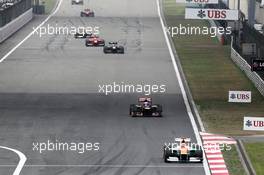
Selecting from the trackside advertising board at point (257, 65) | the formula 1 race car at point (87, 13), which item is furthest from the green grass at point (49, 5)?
the trackside advertising board at point (257, 65)

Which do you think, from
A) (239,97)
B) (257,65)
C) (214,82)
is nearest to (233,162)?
(257,65)

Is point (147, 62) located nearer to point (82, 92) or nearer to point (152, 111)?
point (82, 92)

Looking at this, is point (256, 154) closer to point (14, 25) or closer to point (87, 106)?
point (87, 106)

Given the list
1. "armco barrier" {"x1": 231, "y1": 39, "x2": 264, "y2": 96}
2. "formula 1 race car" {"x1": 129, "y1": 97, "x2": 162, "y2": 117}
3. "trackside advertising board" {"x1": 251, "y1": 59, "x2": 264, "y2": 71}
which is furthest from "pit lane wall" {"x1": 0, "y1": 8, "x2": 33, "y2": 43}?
"formula 1 race car" {"x1": 129, "y1": 97, "x2": 162, "y2": 117}

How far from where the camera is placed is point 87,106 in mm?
58000

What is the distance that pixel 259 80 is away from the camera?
65.2m

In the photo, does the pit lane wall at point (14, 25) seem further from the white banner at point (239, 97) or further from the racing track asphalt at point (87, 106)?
the white banner at point (239, 97)

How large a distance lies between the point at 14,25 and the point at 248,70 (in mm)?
41937

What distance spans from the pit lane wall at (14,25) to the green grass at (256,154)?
189ft

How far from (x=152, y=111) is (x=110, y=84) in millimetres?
14693

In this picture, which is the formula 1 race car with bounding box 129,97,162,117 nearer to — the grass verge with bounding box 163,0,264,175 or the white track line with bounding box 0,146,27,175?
the grass verge with bounding box 163,0,264,175

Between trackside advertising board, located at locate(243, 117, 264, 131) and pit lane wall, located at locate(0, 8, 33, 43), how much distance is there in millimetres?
56518

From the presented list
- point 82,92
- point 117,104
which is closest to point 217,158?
point 117,104

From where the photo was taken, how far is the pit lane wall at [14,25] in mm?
100500
